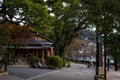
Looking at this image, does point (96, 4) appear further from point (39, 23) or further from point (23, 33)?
point (23, 33)

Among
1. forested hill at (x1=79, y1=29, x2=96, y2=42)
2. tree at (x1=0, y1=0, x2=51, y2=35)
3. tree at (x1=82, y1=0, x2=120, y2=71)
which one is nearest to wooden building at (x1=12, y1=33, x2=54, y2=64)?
forested hill at (x1=79, y1=29, x2=96, y2=42)

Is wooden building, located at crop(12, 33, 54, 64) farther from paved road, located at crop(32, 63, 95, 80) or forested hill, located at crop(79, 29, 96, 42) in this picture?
paved road, located at crop(32, 63, 95, 80)

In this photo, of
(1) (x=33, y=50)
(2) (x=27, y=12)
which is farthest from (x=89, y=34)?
(2) (x=27, y=12)

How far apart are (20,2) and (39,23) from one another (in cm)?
355

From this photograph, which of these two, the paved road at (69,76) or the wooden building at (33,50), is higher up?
the wooden building at (33,50)

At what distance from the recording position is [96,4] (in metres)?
15.3

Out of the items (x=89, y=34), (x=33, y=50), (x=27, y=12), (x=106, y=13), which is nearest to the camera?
(x=106, y=13)

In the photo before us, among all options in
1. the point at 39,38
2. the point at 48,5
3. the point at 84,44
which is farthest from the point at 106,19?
the point at 84,44

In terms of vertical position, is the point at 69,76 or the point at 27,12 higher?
the point at 27,12

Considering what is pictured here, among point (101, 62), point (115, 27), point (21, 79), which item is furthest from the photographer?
point (101, 62)

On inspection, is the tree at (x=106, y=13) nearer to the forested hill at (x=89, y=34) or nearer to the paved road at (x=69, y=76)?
the paved road at (x=69, y=76)

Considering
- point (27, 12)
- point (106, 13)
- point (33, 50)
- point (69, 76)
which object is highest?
point (27, 12)

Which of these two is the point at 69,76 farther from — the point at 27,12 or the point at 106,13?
the point at 106,13

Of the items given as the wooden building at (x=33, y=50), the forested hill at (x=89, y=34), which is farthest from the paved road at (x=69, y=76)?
the wooden building at (x=33, y=50)
